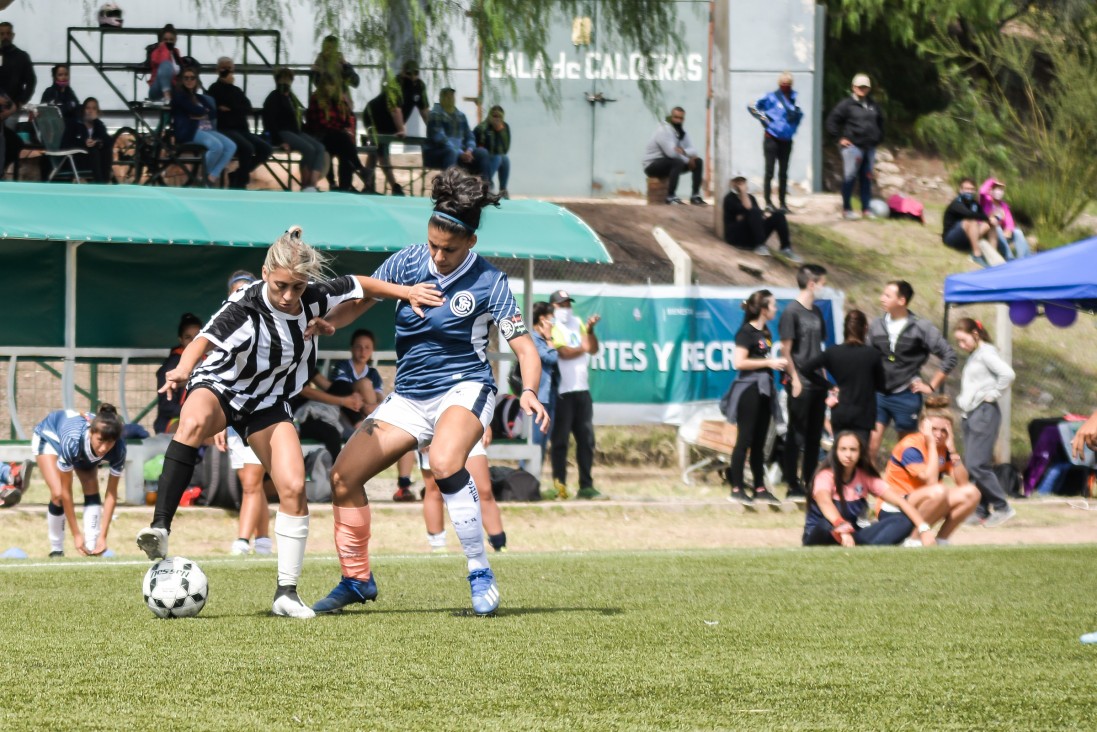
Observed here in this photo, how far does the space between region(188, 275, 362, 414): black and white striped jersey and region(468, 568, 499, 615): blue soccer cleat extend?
120cm

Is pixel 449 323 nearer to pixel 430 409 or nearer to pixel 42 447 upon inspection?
pixel 430 409

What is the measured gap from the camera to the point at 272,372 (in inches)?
285

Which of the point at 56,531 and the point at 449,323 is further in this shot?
the point at 56,531

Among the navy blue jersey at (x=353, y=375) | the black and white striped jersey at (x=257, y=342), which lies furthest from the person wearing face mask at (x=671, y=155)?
the black and white striped jersey at (x=257, y=342)

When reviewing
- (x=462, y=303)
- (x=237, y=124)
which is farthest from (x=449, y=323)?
(x=237, y=124)

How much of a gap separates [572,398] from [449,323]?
8.75 metres

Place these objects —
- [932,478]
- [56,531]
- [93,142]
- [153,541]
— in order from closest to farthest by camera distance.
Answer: [153,541] < [56,531] < [932,478] < [93,142]

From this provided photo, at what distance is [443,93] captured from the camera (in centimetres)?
1888

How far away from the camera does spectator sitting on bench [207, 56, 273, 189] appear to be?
57.6ft

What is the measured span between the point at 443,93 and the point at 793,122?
6023 mm

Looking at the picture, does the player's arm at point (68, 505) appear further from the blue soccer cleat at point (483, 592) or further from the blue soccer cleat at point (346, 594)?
the blue soccer cleat at point (483, 592)

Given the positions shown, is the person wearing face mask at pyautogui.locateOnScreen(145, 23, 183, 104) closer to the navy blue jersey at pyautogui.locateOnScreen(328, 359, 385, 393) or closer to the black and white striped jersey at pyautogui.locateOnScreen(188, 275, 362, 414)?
the navy blue jersey at pyautogui.locateOnScreen(328, 359, 385, 393)

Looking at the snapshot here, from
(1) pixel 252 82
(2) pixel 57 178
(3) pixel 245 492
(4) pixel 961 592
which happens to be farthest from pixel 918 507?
(1) pixel 252 82

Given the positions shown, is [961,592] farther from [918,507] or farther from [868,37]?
[868,37]
